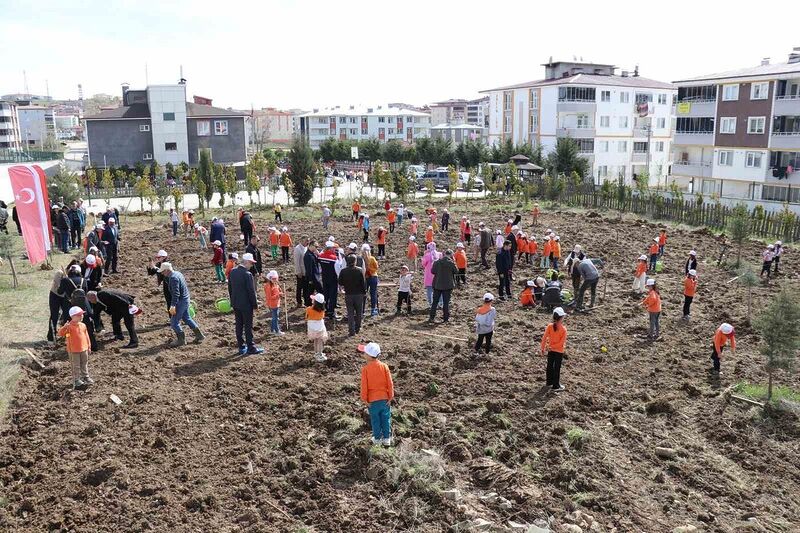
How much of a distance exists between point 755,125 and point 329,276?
38942 millimetres

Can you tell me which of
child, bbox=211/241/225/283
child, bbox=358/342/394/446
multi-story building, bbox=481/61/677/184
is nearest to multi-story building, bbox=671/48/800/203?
multi-story building, bbox=481/61/677/184

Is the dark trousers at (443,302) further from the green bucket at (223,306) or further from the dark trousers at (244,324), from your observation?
the green bucket at (223,306)

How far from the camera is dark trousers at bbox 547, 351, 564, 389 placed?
11.7 m

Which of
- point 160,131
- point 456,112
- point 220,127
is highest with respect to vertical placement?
point 456,112

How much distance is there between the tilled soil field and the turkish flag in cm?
510

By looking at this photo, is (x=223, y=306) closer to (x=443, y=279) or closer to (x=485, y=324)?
(x=443, y=279)

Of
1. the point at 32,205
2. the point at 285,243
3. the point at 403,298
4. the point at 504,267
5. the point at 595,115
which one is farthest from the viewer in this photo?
the point at 595,115

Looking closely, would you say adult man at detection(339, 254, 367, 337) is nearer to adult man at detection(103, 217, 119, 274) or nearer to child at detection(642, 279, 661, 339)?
child at detection(642, 279, 661, 339)

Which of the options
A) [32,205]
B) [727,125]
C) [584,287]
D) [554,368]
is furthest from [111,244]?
[727,125]

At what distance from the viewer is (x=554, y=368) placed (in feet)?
38.6

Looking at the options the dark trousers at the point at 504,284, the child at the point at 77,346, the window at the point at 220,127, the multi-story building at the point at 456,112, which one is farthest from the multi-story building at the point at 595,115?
the multi-story building at the point at 456,112

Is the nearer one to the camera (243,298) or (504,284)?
(243,298)

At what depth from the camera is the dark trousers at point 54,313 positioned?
13469mm

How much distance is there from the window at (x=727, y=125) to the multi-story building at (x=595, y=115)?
11.9 meters
